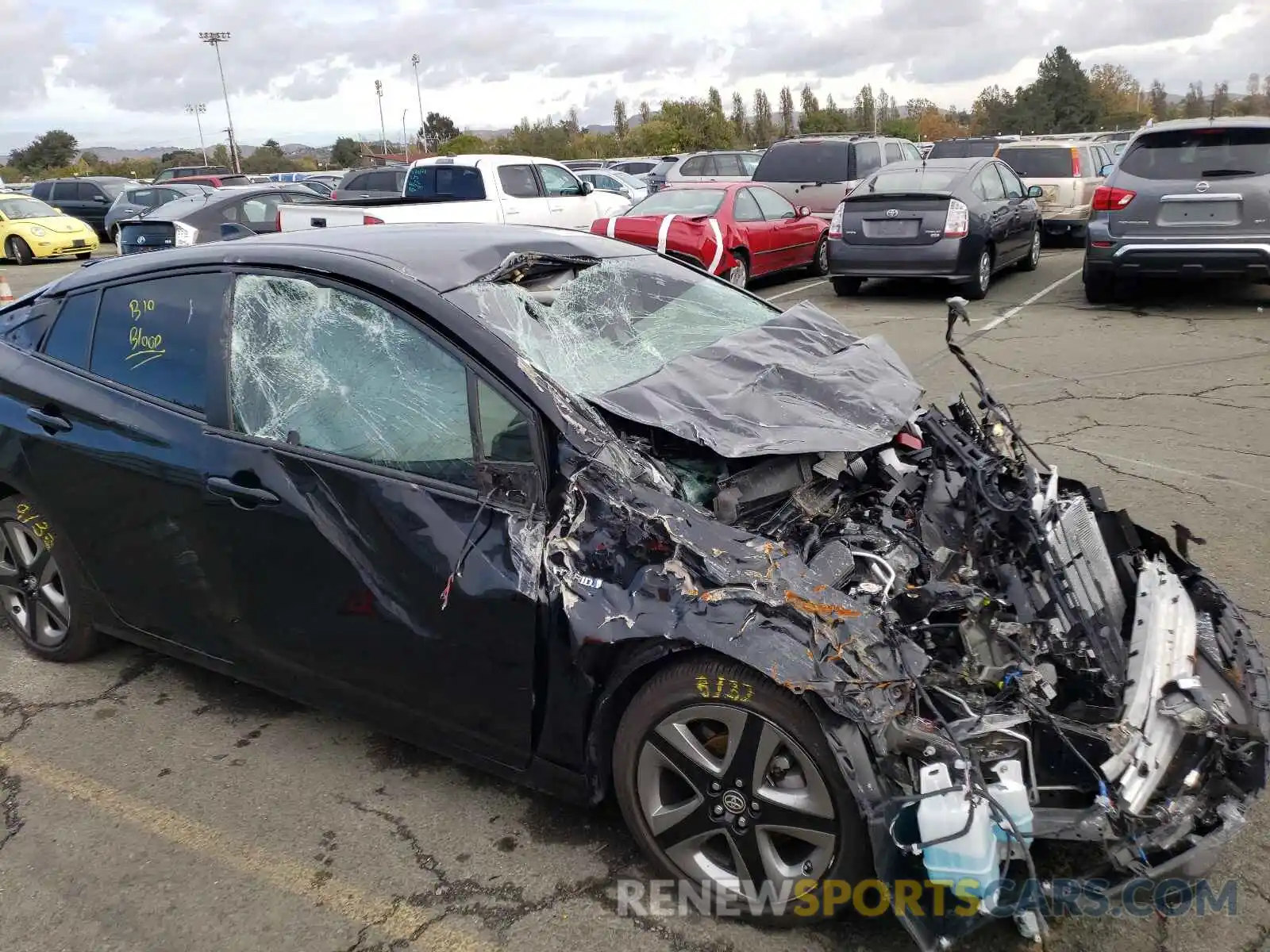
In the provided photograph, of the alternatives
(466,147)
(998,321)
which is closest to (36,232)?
(998,321)

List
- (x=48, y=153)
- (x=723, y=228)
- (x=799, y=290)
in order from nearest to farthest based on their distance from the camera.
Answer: (x=723, y=228) → (x=799, y=290) → (x=48, y=153)

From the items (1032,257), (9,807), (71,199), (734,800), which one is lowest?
(9,807)

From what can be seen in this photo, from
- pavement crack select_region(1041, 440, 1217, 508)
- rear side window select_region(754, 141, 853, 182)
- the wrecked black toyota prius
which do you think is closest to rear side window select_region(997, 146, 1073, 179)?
rear side window select_region(754, 141, 853, 182)

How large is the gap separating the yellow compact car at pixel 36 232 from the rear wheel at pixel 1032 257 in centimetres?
1862

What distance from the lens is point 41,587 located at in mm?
3906

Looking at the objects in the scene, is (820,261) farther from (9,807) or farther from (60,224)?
(60,224)

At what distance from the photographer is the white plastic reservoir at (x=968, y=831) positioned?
2.12 metres

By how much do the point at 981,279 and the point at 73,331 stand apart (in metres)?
9.70

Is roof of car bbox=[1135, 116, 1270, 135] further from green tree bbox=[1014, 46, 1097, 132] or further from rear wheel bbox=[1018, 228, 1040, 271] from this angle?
green tree bbox=[1014, 46, 1097, 132]

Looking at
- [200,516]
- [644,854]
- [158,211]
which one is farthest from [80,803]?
[158,211]

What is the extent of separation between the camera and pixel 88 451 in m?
3.45

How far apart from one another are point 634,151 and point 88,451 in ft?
187

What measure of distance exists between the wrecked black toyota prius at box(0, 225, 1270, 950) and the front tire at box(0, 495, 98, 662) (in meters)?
0.06

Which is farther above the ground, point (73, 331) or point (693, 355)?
point (73, 331)
